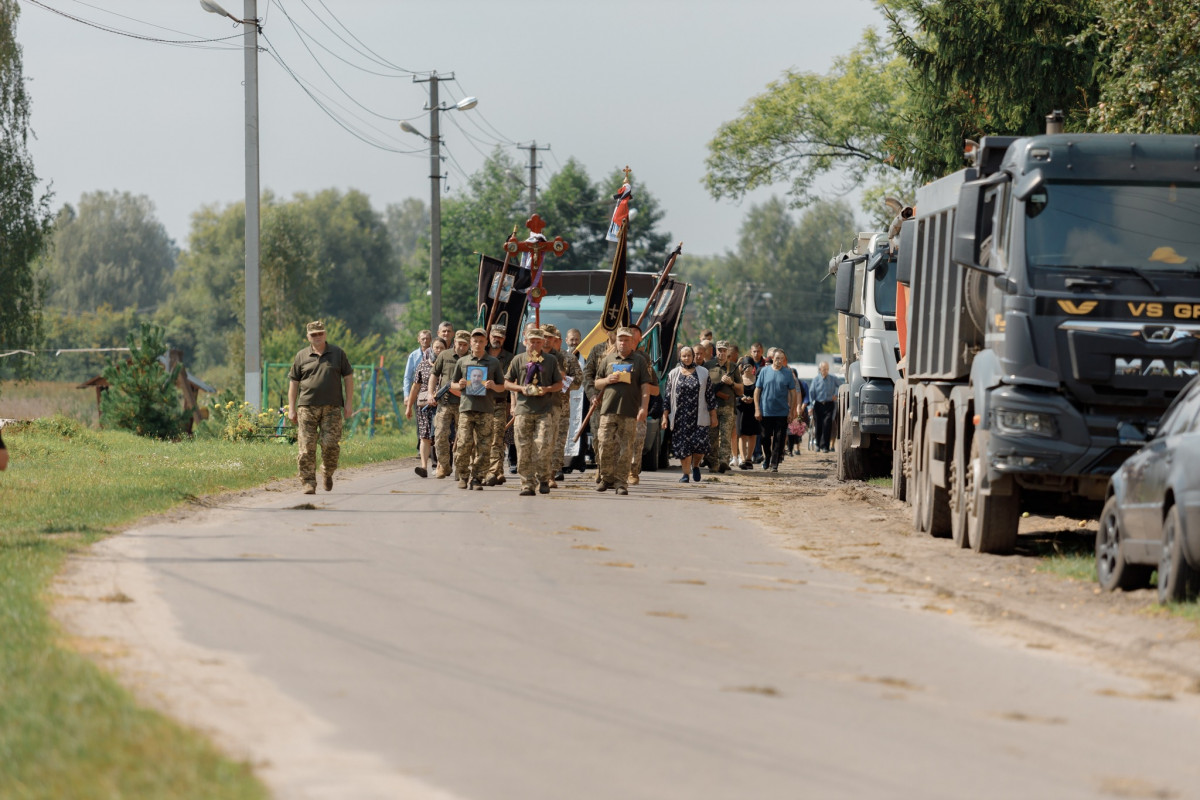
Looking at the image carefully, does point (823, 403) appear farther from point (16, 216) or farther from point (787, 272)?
point (787, 272)

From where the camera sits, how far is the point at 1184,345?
12.2 meters

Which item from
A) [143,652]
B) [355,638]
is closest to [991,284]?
[355,638]

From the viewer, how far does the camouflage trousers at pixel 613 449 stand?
771 inches

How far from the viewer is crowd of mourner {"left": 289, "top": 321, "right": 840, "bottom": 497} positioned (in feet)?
60.8

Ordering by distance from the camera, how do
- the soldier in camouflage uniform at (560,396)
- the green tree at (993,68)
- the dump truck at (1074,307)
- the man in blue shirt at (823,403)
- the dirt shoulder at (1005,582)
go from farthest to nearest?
the man in blue shirt at (823,403)
the green tree at (993,68)
the soldier in camouflage uniform at (560,396)
the dump truck at (1074,307)
the dirt shoulder at (1005,582)

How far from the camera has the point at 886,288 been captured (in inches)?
875

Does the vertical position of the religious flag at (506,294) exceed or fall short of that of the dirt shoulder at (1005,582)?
it exceeds it

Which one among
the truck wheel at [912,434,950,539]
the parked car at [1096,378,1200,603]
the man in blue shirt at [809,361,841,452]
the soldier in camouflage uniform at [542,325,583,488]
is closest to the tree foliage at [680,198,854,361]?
the man in blue shirt at [809,361,841,452]

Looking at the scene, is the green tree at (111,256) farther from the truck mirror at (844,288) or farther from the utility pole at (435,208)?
the truck mirror at (844,288)

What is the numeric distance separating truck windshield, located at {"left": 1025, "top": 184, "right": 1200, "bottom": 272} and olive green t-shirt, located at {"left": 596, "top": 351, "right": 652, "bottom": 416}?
780cm

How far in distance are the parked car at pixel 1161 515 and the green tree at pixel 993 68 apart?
1864 centimetres

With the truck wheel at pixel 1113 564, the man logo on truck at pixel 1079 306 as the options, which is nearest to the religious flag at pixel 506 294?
the man logo on truck at pixel 1079 306

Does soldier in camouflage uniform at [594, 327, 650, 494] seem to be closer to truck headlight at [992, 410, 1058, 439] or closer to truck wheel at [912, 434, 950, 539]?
truck wheel at [912, 434, 950, 539]

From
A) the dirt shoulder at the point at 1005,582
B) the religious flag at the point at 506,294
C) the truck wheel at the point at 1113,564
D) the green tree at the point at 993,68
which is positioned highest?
the green tree at the point at 993,68
